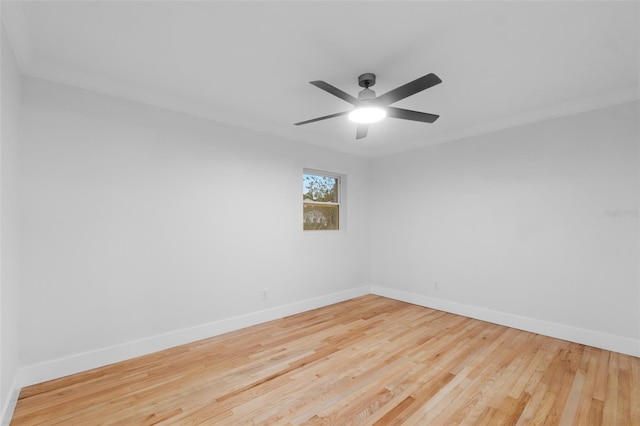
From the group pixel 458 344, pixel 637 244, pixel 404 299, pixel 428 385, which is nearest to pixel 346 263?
pixel 404 299

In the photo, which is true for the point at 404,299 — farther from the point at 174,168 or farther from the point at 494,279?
the point at 174,168

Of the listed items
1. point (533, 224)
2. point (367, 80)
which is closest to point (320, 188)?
point (367, 80)

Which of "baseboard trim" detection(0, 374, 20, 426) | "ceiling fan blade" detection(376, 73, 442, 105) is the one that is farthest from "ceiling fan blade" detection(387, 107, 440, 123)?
"baseboard trim" detection(0, 374, 20, 426)

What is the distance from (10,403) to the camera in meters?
1.97

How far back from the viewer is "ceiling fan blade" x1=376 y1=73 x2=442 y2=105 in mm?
1915

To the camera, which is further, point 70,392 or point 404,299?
point 404,299

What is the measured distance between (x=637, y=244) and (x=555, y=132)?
1403 millimetres

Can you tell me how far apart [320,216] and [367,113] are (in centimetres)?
230

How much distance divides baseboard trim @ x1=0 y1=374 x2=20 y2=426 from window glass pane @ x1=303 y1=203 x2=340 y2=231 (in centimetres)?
317

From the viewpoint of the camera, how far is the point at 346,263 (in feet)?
15.7

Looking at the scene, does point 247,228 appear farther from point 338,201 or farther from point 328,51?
point 328,51

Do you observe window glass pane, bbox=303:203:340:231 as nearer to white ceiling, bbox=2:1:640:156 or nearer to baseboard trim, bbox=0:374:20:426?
white ceiling, bbox=2:1:640:156

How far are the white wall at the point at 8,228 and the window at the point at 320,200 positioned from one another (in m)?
2.97

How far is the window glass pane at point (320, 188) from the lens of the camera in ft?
14.4
